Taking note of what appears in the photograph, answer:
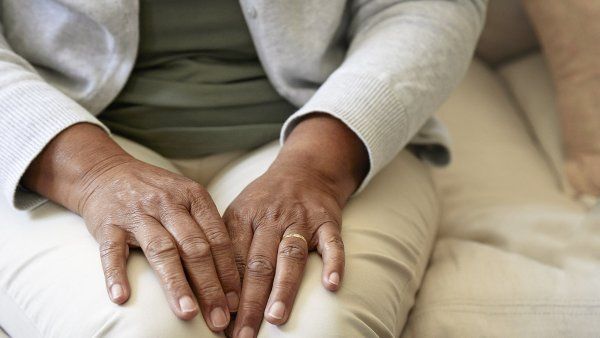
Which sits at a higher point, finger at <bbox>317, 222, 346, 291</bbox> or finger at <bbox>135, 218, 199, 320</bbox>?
finger at <bbox>135, 218, 199, 320</bbox>

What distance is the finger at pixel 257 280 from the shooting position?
26.3 inches

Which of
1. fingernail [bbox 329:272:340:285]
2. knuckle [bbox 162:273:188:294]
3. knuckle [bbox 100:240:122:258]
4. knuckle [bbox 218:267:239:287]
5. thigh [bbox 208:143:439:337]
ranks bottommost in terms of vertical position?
thigh [bbox 208:143:439:337]

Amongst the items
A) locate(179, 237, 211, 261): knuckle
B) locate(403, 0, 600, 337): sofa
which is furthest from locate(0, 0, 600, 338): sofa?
locate(179, 237, 211, 261): knuckle

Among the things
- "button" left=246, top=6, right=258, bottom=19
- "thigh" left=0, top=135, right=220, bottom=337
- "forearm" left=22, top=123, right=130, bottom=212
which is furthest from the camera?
"button" left=246, top=6, right=258, bottom=19

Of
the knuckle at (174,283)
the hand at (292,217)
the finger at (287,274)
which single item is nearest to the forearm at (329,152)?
the hand at (292,217)

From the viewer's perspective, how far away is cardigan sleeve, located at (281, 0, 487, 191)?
2.72 feet

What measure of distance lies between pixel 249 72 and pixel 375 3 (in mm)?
197

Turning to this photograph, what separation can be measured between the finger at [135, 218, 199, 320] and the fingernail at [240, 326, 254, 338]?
1.9 inches

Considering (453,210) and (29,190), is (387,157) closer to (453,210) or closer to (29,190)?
(453,210)

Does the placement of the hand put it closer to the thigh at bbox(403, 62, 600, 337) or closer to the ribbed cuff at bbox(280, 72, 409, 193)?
the ribbed cuff at bbox(280, 72, 409, 193)

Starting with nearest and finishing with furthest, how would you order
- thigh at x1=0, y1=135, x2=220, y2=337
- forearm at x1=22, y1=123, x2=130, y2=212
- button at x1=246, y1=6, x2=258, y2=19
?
thigh at x1=0, y1=135, x2=220, y2=337, forearm at x1=22, y1=123, x2=130, y2=212, button at x1=246, y1=6, x2=258, y2=19

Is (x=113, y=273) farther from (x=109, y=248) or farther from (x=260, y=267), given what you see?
(x=260, y=267)

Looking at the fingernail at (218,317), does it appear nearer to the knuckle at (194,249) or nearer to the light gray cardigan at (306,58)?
the knuckle at (194,249)

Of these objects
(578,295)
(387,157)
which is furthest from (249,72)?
(578,295)
